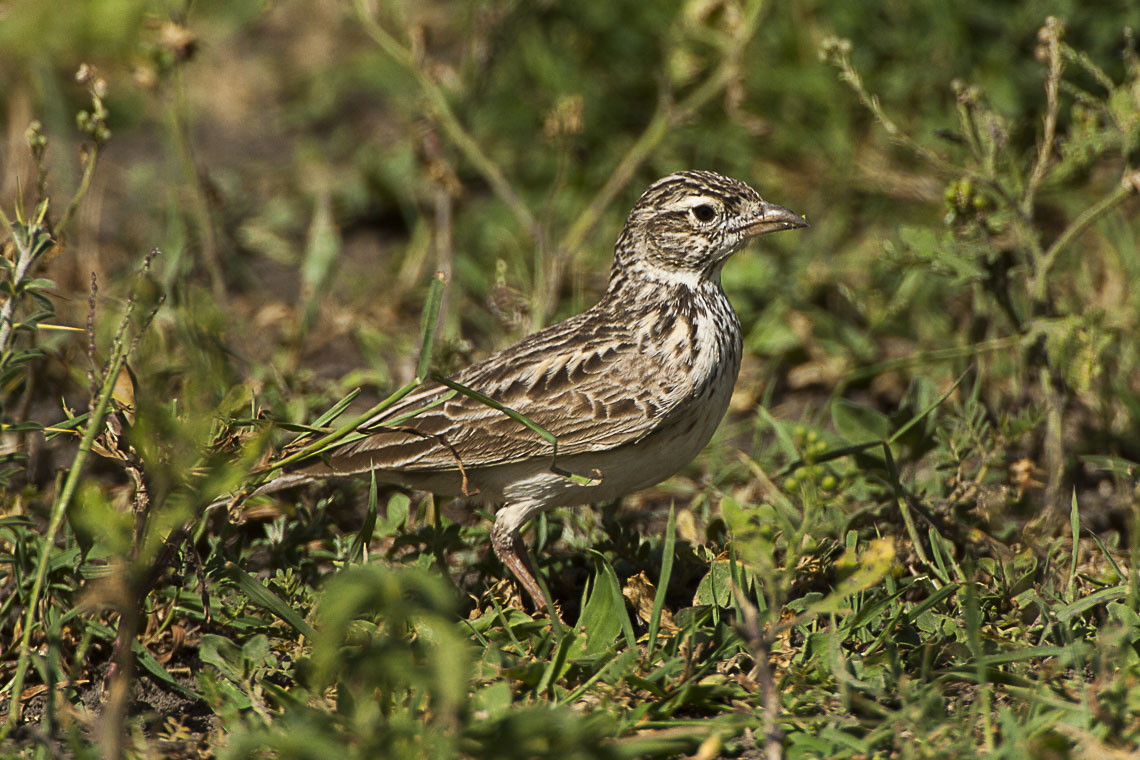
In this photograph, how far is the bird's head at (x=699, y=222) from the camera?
16.5 ft

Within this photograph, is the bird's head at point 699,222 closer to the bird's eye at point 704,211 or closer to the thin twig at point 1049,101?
the bird's eye at point 704,211

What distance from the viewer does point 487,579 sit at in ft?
15.9

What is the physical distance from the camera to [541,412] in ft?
15.3

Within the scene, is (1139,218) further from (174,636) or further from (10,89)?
(10,89)

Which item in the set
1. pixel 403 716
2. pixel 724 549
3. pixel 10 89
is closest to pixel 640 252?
pixel 724 549

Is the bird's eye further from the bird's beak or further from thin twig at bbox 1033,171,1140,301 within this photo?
thin twig at bbox 1033,171,1140,301

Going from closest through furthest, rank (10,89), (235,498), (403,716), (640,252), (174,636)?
(403,716)
(235,498)
(174,636)
(640,252)
(10,89)

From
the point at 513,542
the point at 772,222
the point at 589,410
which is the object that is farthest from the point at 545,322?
the point at 513,542

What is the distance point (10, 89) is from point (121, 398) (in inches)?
213

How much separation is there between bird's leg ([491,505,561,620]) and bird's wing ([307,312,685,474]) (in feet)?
0.64

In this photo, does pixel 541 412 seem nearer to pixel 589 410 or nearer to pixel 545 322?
pixel 589 410

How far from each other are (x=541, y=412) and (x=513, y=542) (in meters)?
0.49

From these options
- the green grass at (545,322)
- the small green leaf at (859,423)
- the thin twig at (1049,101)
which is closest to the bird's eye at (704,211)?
the green grass at (545,322)

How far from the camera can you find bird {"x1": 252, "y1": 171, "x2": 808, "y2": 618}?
15.0 feet
